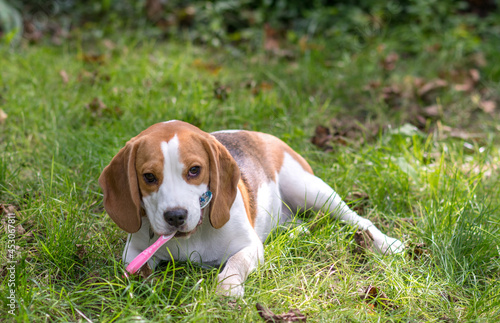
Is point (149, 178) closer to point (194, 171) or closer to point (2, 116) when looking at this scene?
point (194, 171)

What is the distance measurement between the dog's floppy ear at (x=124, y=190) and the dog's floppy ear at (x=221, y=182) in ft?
1.59

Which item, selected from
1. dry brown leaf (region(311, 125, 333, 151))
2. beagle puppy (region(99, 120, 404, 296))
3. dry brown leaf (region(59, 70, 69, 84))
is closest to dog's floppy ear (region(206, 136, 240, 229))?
beagle puppy (region(99, 120, 404, 296))

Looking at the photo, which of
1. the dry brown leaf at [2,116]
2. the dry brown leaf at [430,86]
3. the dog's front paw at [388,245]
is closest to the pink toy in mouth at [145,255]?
the dog's front paw at [388,245]

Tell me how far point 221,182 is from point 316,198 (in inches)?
44.8

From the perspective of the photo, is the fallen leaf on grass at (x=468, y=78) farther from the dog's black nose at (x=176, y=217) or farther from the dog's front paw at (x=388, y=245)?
the dog's black nose at (x=176, y=217)

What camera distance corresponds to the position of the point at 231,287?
3205mm

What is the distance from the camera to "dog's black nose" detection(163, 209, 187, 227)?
3127 mm

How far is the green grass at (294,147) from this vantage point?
10.8 feet

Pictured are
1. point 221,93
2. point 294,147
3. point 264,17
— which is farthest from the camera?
point 264,17

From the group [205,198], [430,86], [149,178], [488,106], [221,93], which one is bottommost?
[488,106]

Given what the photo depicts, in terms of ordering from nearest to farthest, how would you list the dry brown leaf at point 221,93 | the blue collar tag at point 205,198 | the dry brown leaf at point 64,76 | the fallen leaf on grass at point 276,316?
the fallen leaf on grass at point 276,316 → the blue collar tag at point 205,198 → the dry brown leaf at point 221,93 → the dry brown leaf at point 64,76

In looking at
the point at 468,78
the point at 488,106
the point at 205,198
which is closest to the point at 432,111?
the point at 488,106

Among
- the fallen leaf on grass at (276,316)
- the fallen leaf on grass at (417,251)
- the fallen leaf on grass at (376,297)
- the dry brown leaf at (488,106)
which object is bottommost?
the dry brown leaf at (488,106)

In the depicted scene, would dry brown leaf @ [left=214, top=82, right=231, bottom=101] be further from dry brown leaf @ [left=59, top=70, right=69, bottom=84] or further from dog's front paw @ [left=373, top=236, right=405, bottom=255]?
dog's front paw @ [left=373, top=236, right=405, bottom=255]
